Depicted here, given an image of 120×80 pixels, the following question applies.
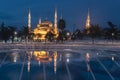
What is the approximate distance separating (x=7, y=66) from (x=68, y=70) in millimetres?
3186

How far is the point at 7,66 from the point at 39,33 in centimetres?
6310

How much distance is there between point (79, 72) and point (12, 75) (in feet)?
9.71

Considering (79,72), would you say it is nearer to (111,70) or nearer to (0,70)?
(111,70)

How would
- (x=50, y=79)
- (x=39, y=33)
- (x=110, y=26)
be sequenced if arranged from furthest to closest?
(x=39, y=33), (x=110, y=26), (x=50, y=79)

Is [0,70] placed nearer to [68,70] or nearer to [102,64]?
[68,70]

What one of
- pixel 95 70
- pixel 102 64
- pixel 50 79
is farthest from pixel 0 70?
pixel 102 64

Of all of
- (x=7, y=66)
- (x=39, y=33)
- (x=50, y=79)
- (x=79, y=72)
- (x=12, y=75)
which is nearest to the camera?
(x=50, y=79)

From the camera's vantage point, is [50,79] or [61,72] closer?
[50,79]

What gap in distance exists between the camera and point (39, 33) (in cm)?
7881

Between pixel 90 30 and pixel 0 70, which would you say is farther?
pixel 90 30

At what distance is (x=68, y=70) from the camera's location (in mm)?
14633

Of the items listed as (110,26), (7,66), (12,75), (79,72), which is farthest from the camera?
(110,26)

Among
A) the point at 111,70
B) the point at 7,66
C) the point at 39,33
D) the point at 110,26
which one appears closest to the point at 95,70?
the point at 111,70

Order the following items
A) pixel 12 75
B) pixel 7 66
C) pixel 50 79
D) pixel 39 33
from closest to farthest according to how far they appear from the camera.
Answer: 1. pixel 50 79
2. pixel 12 75
3. pixel 7 66
4. pixel 39 33
